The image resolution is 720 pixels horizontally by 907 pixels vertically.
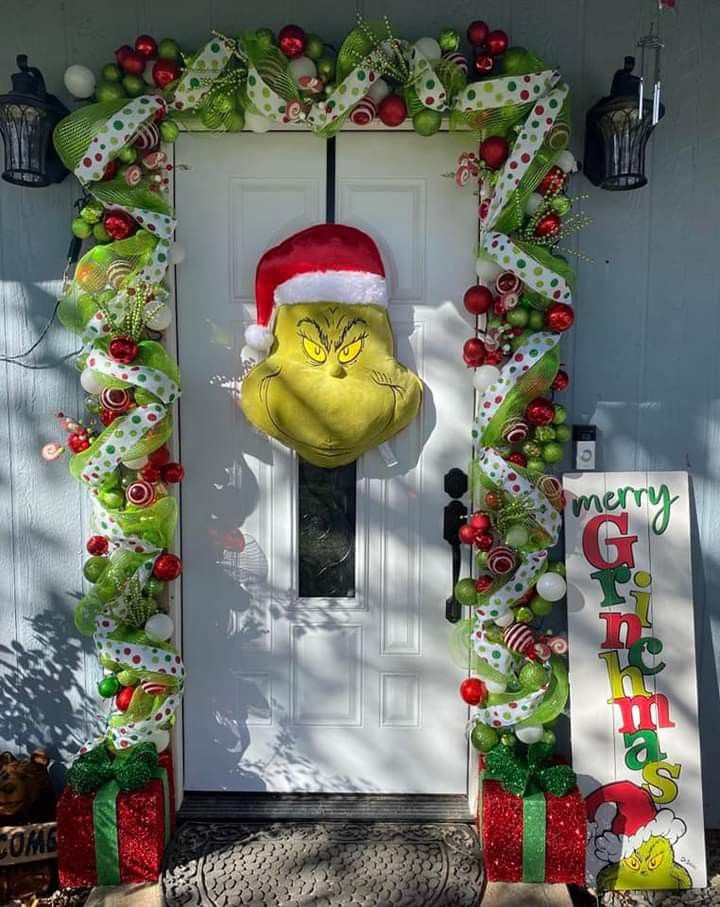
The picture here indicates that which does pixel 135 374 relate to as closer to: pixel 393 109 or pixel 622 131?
pixel 393 109

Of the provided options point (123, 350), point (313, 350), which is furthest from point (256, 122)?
point (123, 350)

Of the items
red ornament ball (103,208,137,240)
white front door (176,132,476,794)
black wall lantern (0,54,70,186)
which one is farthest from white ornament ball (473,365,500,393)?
black wall lantern (0,54,70,186)

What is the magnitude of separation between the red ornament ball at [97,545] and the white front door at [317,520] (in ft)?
1.04

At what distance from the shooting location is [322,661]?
291 centimetres

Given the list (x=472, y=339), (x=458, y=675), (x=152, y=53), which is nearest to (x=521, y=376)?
(x=472, y=339)

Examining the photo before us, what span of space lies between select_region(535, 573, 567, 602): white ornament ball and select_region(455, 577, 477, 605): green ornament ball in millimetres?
226

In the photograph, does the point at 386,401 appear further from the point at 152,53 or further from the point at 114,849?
the point at 114,849

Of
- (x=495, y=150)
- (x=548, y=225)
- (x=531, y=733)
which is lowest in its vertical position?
(x=531, y=733)

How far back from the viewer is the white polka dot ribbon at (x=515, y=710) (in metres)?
2.64

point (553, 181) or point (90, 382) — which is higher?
point (553, 181)

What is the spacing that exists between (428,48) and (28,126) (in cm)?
134

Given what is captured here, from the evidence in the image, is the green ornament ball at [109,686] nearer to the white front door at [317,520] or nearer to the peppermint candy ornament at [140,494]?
the white front door at [317,520]

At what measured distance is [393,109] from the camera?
2.51 meters

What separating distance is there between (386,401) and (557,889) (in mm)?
1784
